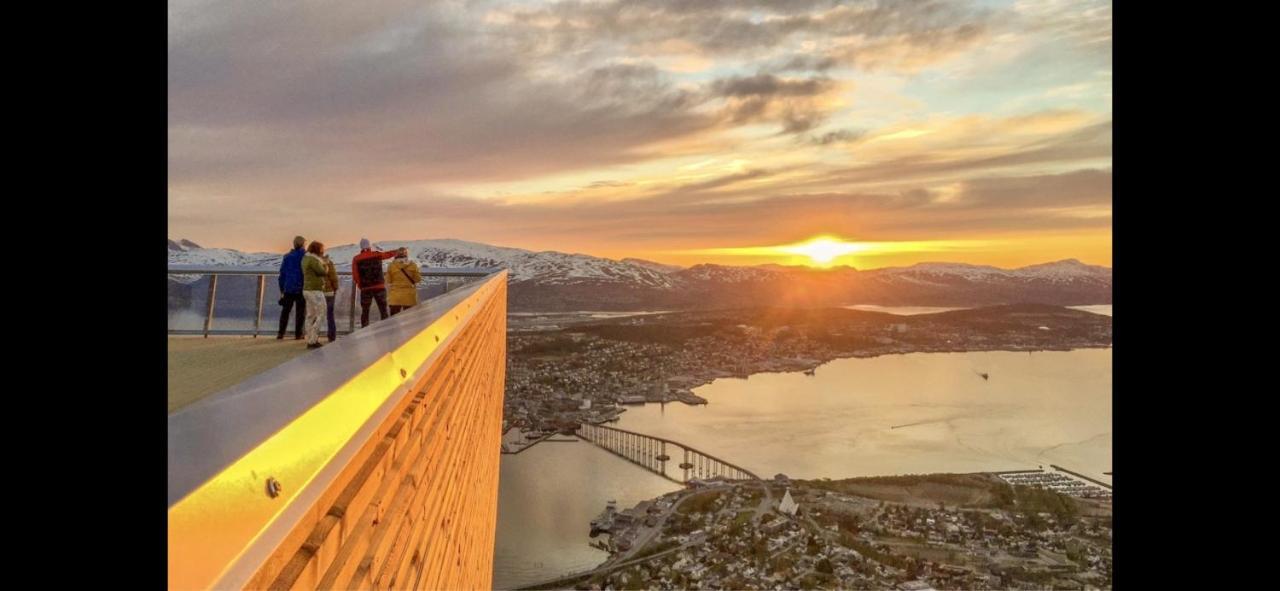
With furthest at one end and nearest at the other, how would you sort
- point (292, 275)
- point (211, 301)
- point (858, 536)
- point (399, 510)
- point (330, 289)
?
1. point (858, 536)
2. point (211, 301)
3. point (330, 289)
4. point (292, 275)
5. point (399, 510)

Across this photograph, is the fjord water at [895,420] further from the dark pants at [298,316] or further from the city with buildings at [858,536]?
the dark pants at [298,316]

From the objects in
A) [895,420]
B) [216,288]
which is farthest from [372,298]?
[895,420]

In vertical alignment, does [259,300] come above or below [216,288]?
below

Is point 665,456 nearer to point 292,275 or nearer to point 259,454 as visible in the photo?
point 292,275

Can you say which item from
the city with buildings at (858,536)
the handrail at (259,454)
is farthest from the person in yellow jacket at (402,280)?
the city with buildings at (858,536)
